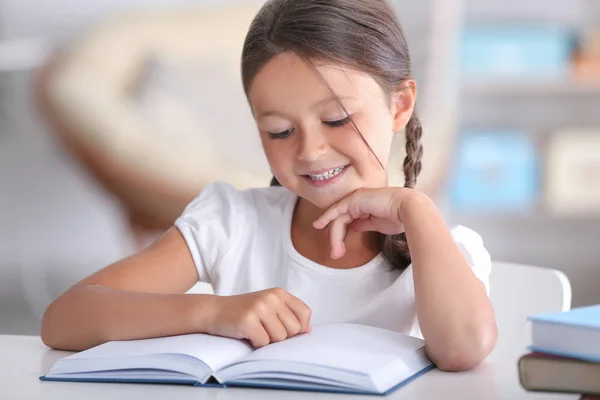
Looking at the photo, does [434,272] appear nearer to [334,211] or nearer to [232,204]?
[334,211]

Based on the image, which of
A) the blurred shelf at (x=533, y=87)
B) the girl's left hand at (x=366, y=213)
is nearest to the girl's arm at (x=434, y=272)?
the girl's left hand at (x=366, y=213)

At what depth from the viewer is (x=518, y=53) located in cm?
355

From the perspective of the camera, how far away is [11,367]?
912mm

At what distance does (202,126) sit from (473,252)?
8.11 feet

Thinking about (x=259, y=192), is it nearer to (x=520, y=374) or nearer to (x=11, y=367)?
(x=11, y=367)

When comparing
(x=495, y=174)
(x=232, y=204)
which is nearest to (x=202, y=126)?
(x=495, y=174)

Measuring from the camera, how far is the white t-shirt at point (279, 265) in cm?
114

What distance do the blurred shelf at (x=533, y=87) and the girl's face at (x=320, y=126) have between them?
261 centimetres

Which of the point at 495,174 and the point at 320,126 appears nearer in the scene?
the point at 320,126

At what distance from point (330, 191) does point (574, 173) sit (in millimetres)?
2673

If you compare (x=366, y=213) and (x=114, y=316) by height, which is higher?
(x=366, y=213)

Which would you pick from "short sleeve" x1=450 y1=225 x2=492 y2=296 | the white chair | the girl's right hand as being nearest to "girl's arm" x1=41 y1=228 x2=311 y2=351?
the girl's right hand

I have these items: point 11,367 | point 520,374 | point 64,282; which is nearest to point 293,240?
point 11,367

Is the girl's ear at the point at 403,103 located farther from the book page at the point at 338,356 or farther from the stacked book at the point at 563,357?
the stacked book at the point at 563,357
